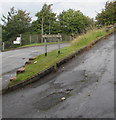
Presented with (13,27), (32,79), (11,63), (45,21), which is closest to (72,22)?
(45,21)

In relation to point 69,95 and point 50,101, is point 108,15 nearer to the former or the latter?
point 69,95

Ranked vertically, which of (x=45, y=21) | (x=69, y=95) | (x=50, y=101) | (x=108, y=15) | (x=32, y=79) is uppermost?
(x=45, y=21)

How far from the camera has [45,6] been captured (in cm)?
4934

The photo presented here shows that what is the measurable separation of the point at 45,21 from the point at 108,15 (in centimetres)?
2336

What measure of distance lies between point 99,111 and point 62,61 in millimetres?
5219

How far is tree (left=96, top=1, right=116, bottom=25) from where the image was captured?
25.2 meters

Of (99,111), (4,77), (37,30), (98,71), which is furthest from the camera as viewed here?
(37,30)

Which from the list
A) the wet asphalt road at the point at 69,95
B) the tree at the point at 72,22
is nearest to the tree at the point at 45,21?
the tree at the point at 72,22

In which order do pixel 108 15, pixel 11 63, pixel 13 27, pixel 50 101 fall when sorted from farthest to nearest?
pixel 13 27 → pixel 108 15 → pixel 11 63 → pixel 50 101

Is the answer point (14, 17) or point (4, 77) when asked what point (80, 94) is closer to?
point (4, 77)

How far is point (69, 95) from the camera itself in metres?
5.96

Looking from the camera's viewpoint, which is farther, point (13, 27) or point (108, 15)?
point (13, 27)

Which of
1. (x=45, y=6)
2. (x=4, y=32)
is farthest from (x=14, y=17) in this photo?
(x=45, y=6)

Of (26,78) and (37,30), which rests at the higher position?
(37,30)
